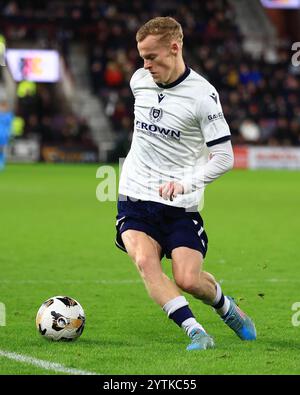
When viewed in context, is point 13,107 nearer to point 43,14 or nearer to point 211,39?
point 43,14

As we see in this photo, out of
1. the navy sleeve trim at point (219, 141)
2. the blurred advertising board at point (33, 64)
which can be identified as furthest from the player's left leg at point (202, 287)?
the blurred advertising board at point (33, 64)

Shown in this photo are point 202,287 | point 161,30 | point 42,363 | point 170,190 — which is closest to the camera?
point 42,363

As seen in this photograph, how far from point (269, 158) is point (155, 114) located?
91.4ft

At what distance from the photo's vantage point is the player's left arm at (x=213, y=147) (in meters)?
6.43

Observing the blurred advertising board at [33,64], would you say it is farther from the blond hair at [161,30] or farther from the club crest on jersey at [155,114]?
the blond hair at [161,30]

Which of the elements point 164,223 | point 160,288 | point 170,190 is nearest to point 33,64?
point 164,223

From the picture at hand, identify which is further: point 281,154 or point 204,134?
point 281,154

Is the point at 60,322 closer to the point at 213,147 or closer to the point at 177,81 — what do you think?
the point at 213,147

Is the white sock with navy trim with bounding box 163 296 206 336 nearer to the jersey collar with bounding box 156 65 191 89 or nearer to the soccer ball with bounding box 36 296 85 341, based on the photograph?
the soccer ball with bounding box 36 296 85 341

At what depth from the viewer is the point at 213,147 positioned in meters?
6.50

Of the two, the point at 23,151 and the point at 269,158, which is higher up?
the point at 23,151

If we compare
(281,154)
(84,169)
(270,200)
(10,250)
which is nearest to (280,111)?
(281,154)
